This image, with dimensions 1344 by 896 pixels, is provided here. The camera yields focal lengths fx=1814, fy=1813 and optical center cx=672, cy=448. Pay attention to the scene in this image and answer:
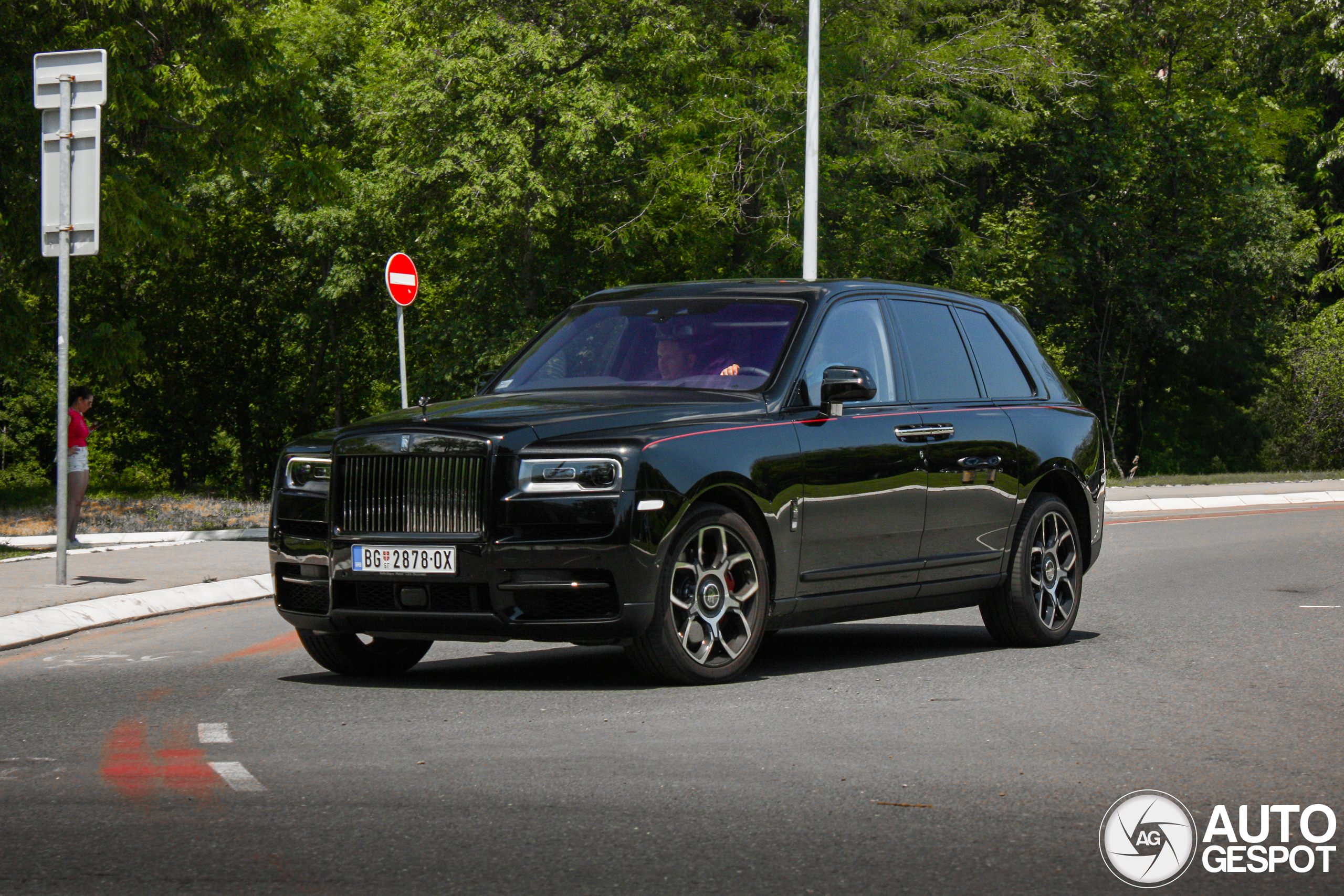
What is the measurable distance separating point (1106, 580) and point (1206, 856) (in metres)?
9.50

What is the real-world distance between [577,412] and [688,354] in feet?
3.54

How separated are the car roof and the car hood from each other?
0.79 metres

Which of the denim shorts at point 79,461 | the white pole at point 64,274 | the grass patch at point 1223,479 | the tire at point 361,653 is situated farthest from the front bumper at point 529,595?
the grass patch at point 1223,479

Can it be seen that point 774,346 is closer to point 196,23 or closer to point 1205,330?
point 196,23

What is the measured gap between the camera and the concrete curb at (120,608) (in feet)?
34.9

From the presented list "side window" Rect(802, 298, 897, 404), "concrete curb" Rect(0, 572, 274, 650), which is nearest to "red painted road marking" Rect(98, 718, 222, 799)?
"side window" Rect(802, 298, 897, 404)

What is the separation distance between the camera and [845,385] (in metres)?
8.66

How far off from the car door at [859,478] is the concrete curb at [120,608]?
4786 mm

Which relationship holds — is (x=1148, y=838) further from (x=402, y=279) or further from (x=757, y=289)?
(x=402, y=279)

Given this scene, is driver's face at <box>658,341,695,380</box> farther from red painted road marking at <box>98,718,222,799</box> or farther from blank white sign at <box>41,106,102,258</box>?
blank white sign at <box>41,106,102,258</box>

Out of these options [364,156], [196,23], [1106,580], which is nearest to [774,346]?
[1106,580]

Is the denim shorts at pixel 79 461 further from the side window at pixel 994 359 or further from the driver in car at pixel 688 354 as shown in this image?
the side window at pixel 994 359

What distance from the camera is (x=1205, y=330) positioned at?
142 feet

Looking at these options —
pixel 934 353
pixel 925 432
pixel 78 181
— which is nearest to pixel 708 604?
pixel 925 432
